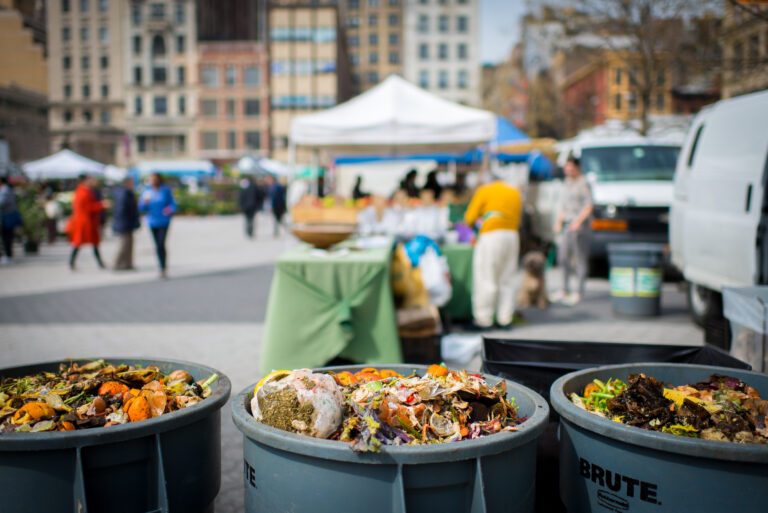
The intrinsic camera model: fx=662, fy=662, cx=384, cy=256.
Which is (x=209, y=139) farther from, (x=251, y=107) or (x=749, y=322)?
(x=749, y=322)

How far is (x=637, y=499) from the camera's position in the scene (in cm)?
228

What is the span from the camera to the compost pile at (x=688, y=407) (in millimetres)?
2391

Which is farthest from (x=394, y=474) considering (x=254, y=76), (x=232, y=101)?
(x=232, y=101)

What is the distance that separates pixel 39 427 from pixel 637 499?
7.02ft

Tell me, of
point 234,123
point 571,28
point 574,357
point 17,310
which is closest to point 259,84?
point 234,123

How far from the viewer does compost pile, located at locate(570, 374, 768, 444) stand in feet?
7.84

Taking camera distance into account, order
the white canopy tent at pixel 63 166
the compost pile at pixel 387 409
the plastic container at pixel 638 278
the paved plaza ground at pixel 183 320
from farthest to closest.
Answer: the white canopy tent at pixel 63 166 → the plastic container at pixel 638 278 → the paved plaza ground at pixel 183 320 → the compost pile at pixel 387 409

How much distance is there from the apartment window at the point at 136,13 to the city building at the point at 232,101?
1200 cm

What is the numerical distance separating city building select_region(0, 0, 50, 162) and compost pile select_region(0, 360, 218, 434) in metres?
32.9

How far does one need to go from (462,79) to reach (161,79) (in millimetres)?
41536

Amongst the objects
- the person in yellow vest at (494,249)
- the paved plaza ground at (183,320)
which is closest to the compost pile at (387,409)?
the paved plaza ground at (183,320)

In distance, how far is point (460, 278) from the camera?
8.62m

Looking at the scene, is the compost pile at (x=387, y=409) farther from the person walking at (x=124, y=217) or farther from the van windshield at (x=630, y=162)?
the person walking at (x=124, y=217)

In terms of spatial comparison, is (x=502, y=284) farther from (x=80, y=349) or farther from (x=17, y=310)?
(x=17, y=310)
